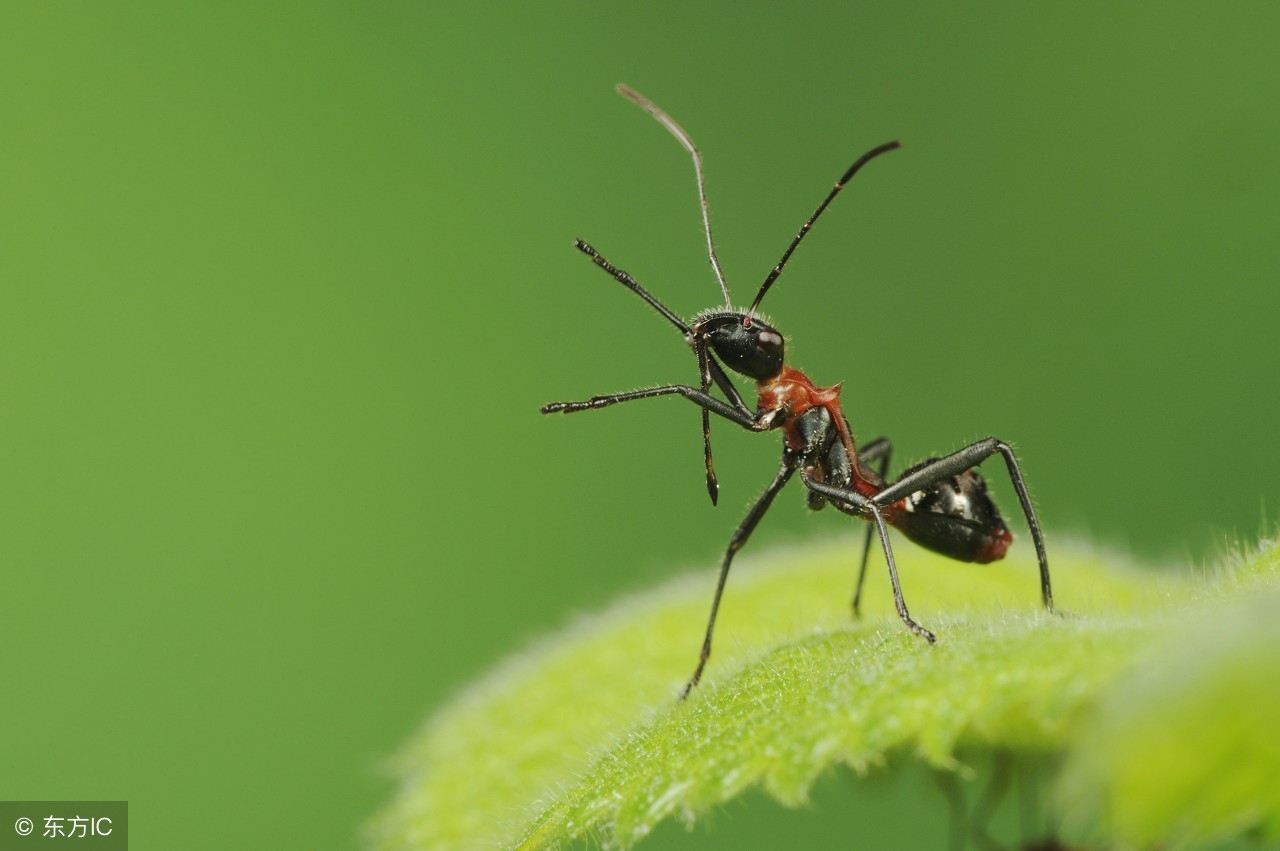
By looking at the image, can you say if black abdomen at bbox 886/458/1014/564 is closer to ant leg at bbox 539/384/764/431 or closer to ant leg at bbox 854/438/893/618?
ant leg at bbox 854/438/893/618

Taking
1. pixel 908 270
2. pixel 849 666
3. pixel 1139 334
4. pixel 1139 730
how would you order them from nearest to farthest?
pixel 1139 730, pixel 849 666, pixel 1139 334, pixel 908 270

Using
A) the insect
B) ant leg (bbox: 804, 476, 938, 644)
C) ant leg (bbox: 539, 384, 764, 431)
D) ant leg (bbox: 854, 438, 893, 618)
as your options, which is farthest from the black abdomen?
ant leg (bbox: 539, 384, 764, 431)

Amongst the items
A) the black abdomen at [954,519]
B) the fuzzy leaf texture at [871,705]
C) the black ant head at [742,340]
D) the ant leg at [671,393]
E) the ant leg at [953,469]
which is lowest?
the fuzzy leaf texture at [871,705]

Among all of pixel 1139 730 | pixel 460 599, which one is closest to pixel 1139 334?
pixel 460 599

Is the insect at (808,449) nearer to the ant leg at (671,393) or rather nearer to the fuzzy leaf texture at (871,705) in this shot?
the ant leg at (671,393)

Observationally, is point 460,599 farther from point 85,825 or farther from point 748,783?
point 748,783

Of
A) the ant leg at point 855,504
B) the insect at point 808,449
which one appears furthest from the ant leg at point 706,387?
the ant leg at point 855,504

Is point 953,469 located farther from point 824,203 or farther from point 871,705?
point 871,705

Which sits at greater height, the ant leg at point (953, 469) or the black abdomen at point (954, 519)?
the ant leg at point (953, 469)

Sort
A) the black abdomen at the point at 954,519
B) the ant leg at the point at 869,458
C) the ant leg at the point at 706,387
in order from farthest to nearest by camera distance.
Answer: the ant leg at the point at 869,458 → the ant leg at the point at 706,387 → the black abdomen at the point at 954,519
